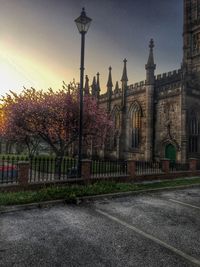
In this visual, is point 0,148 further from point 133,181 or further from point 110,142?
point 133,181

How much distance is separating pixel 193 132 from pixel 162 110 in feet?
13.4

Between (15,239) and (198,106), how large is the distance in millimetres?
22035

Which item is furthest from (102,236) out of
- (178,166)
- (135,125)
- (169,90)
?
(135,125)

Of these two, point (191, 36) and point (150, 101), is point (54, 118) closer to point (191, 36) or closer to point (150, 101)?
point (150, 101)

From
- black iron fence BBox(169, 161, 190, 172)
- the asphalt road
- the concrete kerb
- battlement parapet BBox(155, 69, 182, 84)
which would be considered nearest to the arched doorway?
black iron fence BBox(169, 161, 190, 172)

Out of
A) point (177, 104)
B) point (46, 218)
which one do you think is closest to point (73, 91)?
point (177, 104)

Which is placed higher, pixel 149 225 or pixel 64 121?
pixel 64 121

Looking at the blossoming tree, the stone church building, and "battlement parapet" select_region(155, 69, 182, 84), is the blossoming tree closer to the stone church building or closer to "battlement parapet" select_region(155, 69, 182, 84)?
the stone church building

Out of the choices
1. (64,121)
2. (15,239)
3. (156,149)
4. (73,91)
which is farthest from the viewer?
(156,149)

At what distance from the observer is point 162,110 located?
22984 mm

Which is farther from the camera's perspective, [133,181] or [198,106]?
[198,106]

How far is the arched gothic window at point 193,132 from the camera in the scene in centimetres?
2169

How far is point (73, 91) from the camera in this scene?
17.3 m

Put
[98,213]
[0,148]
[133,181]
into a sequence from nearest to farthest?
1. [98,213]
2. [133,181]
3. [0,148]
